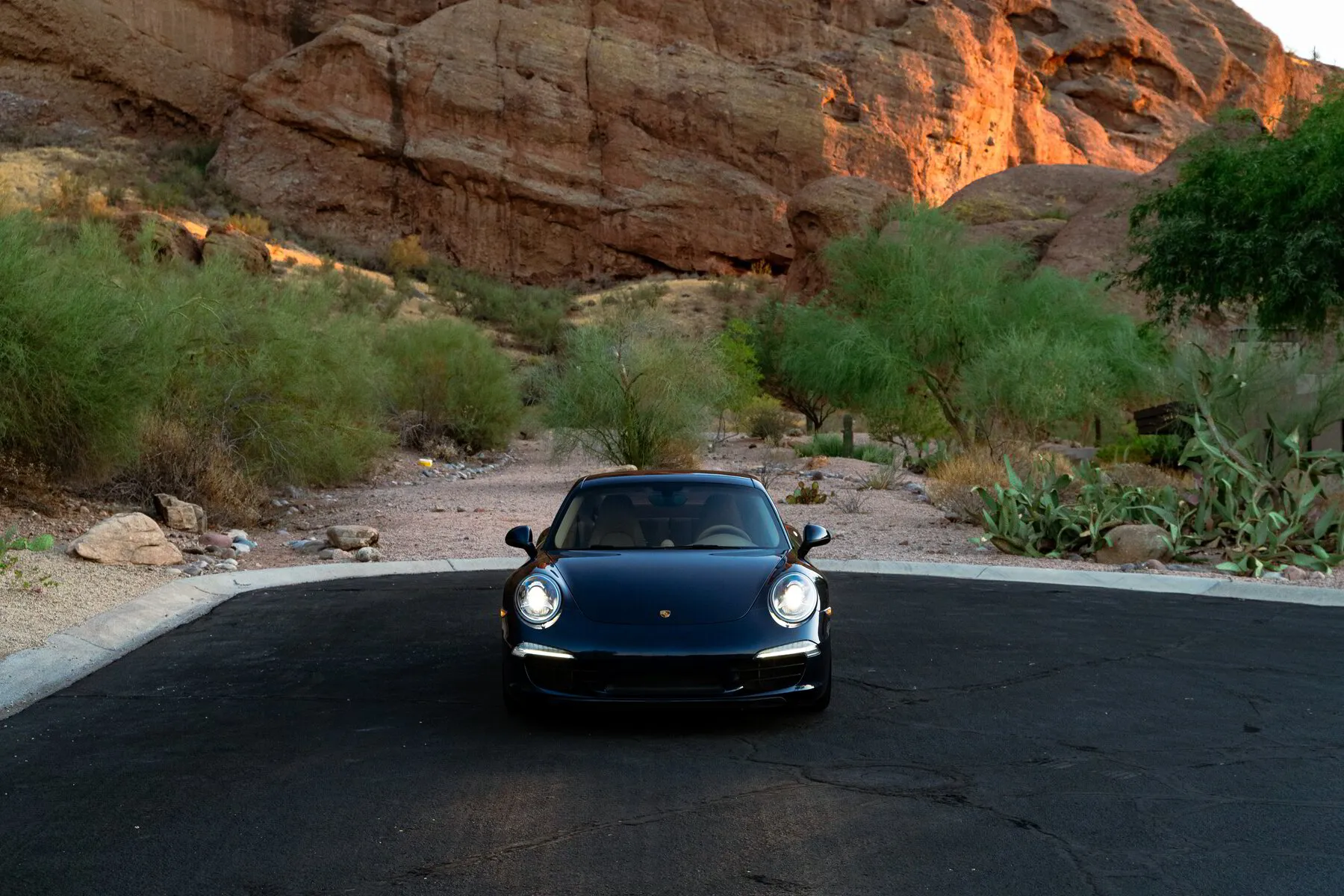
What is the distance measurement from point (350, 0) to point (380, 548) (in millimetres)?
61585

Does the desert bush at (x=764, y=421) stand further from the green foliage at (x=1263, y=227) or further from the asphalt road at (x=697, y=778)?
the asphalt road at (x=697, y=778)

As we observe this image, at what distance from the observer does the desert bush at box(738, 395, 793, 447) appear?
133 feet

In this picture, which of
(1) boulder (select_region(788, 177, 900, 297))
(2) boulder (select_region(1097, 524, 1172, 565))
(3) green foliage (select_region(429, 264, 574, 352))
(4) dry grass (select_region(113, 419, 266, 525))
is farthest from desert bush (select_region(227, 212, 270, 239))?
(2) boulder (select_region(1097, 524, 1172, 565))

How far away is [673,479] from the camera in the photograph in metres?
8.36

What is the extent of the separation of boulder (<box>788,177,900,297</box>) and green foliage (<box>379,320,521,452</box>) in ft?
78.8

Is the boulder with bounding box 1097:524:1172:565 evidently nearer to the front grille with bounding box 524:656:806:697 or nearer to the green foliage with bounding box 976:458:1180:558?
the green foliage with bounding box 976:458:1180:558

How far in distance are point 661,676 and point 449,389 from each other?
29.6 meters

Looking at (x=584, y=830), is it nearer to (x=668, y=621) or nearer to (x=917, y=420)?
(x=668, y=621)

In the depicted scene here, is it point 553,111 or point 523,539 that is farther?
point 553,111

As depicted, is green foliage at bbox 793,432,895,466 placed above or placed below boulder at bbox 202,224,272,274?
below

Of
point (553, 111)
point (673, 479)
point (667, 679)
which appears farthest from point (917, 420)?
point (553, 111)

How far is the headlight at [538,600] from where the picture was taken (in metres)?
6.94

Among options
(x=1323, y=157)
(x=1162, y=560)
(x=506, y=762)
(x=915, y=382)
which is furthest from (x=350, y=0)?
(x=506, y=762)

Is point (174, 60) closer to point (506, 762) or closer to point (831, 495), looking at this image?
point (831, 495)
